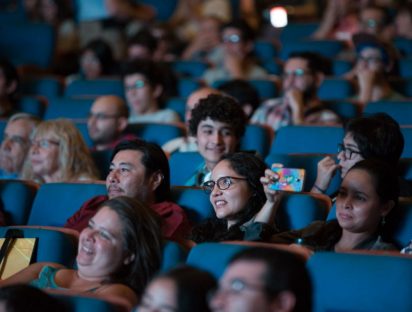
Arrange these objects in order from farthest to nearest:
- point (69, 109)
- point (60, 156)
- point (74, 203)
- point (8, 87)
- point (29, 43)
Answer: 1. point (29, 43)
2. point (8, 87)
3. point (69, 109)
4. point (60, 156)
5. point (74, 203)

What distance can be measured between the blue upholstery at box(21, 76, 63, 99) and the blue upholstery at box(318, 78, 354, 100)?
1718mm

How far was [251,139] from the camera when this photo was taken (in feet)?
15.2

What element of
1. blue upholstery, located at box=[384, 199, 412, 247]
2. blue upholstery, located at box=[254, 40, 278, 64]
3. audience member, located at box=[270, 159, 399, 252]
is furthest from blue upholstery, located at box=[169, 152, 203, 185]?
blue upholstery, located at box=[254, 40, 278, 64]

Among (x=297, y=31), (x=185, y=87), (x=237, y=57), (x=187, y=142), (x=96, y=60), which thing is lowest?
(x=187, y=142)

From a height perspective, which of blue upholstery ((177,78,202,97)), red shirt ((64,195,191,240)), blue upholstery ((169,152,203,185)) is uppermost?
blue upholstery ((177,78,202,97))

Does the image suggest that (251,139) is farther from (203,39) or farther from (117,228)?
(203,39)

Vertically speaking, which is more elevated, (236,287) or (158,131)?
(158,131)

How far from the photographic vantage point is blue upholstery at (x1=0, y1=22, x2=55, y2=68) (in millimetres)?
7148

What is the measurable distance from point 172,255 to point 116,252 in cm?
17

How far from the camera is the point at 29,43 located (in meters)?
7.19

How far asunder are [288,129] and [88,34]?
3510 mm

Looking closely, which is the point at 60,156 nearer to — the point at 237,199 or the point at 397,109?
the point at 237,199

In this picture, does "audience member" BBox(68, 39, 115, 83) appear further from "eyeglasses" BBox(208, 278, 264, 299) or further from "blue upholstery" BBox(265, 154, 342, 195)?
"eyeglasses" BBox(208, 278, 264, 299)

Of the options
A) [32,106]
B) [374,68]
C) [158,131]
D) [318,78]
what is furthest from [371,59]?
[32,106]
